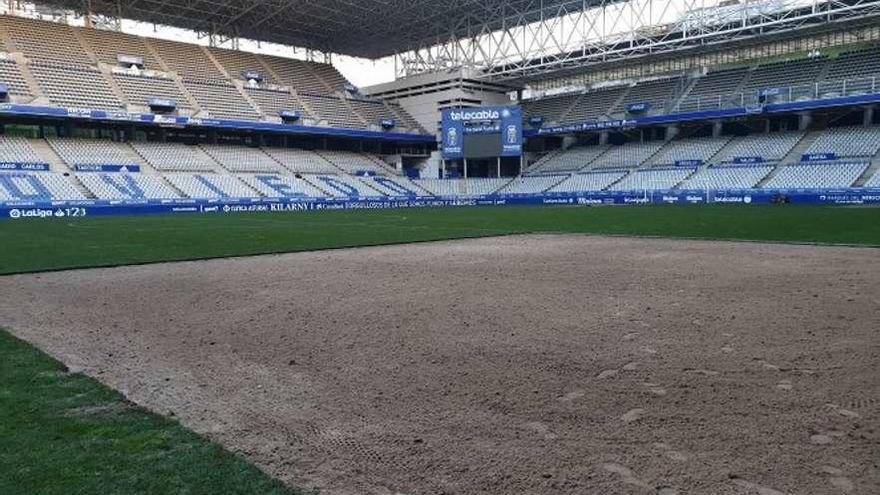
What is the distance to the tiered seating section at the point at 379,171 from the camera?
139ft

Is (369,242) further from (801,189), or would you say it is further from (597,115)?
(597,115)

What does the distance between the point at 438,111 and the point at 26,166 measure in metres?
38.3

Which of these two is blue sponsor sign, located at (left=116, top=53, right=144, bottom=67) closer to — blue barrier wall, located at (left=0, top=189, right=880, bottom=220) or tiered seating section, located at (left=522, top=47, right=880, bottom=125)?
blue barrier wall, located at (left=0, top=189, right=880, bottom=220)

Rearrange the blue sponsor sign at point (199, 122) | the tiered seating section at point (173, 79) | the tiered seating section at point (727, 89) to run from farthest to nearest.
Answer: the tiered seating section at point (173, 79) < the tiered seating section at point (727, 89) < the blue sponsor sign at point (199, 122)

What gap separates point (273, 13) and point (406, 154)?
19.8m

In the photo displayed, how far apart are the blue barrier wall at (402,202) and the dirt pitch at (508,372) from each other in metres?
31.3

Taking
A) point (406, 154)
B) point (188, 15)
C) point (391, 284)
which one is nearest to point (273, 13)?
point (188, 15)

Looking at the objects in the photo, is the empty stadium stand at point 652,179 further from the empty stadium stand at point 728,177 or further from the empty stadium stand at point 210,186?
the empty stadium stand at point 210,186

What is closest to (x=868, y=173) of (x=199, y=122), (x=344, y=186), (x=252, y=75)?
(x=344, y=186)

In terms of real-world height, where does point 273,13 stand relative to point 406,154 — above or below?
above

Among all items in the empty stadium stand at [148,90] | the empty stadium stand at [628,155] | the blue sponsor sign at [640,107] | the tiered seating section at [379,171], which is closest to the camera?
the tiered seating section at [379,171]

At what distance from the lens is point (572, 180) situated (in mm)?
56344

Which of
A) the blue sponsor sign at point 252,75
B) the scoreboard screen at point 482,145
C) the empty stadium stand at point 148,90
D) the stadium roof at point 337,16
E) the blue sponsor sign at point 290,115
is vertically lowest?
the scoreboard screen at point 482,145

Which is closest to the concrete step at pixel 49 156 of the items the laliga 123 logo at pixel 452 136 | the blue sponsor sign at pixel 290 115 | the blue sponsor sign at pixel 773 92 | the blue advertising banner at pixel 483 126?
the blue sponsor sign at pixel 290 115
